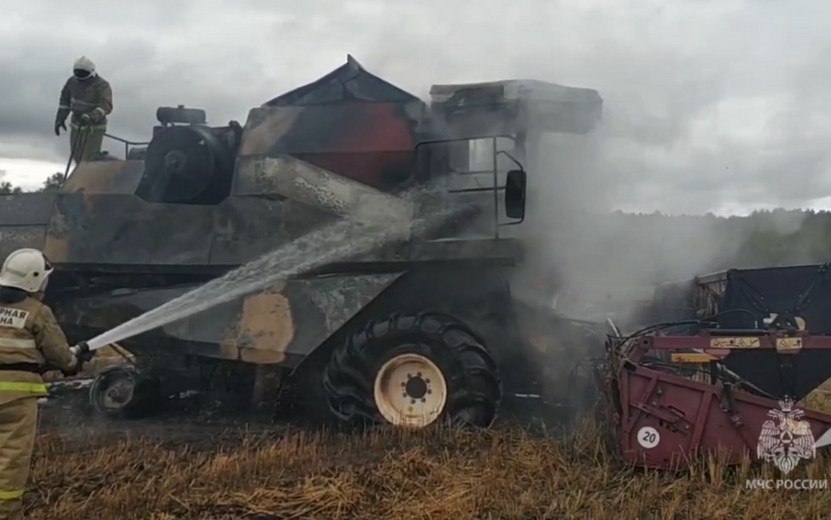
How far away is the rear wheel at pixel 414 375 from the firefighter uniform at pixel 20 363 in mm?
2276

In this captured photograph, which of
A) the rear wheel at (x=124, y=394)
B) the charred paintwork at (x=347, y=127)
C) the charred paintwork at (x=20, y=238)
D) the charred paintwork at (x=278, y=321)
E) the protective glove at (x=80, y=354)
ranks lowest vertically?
the rear wheel at (x=124, y=394)

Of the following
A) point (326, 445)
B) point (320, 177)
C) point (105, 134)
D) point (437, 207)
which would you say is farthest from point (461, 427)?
point (105, 134)

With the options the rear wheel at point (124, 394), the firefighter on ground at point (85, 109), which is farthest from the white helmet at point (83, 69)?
the rear wheel at point (124, 394)

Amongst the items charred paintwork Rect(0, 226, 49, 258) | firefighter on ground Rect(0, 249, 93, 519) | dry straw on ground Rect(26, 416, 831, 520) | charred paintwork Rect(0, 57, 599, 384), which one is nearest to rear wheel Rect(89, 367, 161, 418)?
charred paintwork Rect(0, 57, 599, 384)

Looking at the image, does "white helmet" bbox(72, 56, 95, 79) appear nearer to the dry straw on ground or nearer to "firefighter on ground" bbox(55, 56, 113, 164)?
"firefighter on ground" bbox(55, 56, 113, 164)

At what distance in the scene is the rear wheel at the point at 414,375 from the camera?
630 centimetres

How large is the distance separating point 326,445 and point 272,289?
147 cm

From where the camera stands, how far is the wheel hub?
6.43 m

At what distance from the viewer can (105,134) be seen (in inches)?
347

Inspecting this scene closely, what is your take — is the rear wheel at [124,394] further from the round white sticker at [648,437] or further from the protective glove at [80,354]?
the round white sticker at [648,437]

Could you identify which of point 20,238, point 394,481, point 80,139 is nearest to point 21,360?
point 394,481

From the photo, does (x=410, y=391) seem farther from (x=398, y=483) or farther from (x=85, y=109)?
(x=85, y=109)

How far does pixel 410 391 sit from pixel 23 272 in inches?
120

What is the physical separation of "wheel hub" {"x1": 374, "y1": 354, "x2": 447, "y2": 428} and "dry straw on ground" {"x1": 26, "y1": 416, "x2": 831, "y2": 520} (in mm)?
340
